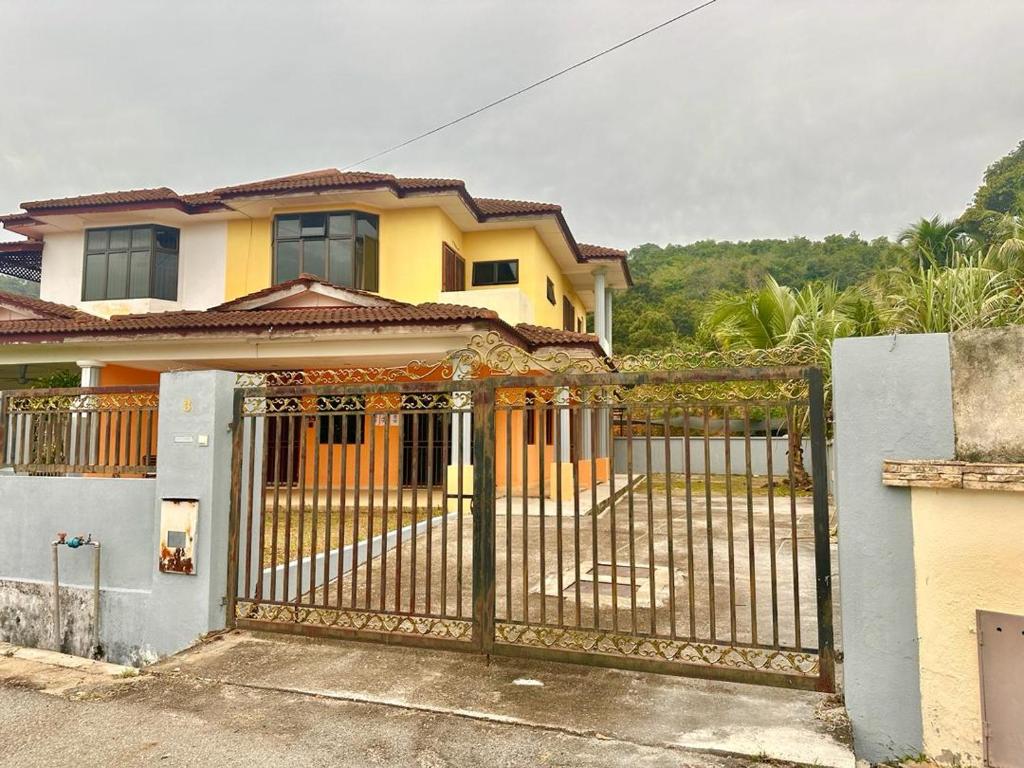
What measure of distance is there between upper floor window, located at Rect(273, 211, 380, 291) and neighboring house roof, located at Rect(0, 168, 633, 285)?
89 centimetres

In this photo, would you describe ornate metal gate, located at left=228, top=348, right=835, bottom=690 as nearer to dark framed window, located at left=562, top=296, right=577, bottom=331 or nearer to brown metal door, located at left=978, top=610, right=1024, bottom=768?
brown metal door, located at left=978, top=610, right=1024, bottom=768

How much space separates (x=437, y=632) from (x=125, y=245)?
51.6 ft

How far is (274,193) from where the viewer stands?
14.6 m

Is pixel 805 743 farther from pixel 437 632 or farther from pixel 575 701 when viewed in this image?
pixel 437 632

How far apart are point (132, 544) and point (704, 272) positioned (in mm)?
39433

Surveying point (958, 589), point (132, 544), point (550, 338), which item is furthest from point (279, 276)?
point (958, 589)

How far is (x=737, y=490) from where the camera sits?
15438 mm

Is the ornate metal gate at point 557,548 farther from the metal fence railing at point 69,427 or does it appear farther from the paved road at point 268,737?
the metal fence railing at point 69,427

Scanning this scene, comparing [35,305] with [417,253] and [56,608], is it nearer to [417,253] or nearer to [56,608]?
[417,253]

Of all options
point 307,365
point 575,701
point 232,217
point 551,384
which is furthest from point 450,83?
point 575,701

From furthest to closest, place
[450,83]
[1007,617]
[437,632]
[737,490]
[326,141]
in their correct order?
[326,141] < [737,490] < [450,83] < [437,632] < [1007,617]

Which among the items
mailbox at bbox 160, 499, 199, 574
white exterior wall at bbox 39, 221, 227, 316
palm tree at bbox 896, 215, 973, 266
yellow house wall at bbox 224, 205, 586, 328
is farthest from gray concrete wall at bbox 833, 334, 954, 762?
palm tree at bbox 896, 215, 973, 266

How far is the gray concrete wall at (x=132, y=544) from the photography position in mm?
5270

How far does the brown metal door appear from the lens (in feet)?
9.92
